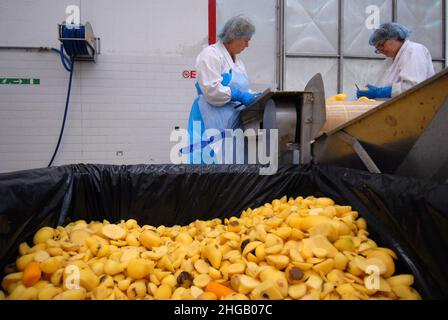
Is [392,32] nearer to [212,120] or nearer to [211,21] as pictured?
[212,120]

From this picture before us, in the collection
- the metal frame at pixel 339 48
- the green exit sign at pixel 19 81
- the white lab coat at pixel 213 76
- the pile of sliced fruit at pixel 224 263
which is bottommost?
the pile of sliced fruit at pixel 224 263

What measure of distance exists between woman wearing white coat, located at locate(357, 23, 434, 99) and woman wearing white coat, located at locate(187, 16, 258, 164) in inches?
44.5

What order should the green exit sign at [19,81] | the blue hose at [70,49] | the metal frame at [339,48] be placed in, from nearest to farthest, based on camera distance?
the blue hose at [70,49] → the green exit sign at [19,81] → the metal frame at [339,48]

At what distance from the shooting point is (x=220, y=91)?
7.68 feet

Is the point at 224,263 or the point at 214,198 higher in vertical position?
the point at 214,198

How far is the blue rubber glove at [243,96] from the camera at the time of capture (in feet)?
7.65

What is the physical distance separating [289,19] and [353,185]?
3199 millimetres

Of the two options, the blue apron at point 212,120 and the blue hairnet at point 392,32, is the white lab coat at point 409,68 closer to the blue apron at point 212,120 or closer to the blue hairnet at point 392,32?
the blue hairnet at point 392,32

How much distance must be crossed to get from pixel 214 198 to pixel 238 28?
4.53ft

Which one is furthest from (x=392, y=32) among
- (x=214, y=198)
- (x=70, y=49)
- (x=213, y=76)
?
(x=70, y=49)

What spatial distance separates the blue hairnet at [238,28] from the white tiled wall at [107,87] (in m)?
1.42

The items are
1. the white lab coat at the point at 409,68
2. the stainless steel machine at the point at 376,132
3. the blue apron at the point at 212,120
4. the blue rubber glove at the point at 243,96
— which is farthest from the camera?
the white lab coat at the point at 409,68

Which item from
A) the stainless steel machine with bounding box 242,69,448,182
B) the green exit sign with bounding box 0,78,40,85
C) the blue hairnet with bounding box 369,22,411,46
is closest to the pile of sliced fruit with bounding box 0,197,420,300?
the stainless steel machine with bounding box 242,69,448,182

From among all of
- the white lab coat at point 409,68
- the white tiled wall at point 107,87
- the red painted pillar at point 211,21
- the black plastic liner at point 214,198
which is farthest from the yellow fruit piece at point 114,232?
the red painted pillar at point 211,21
